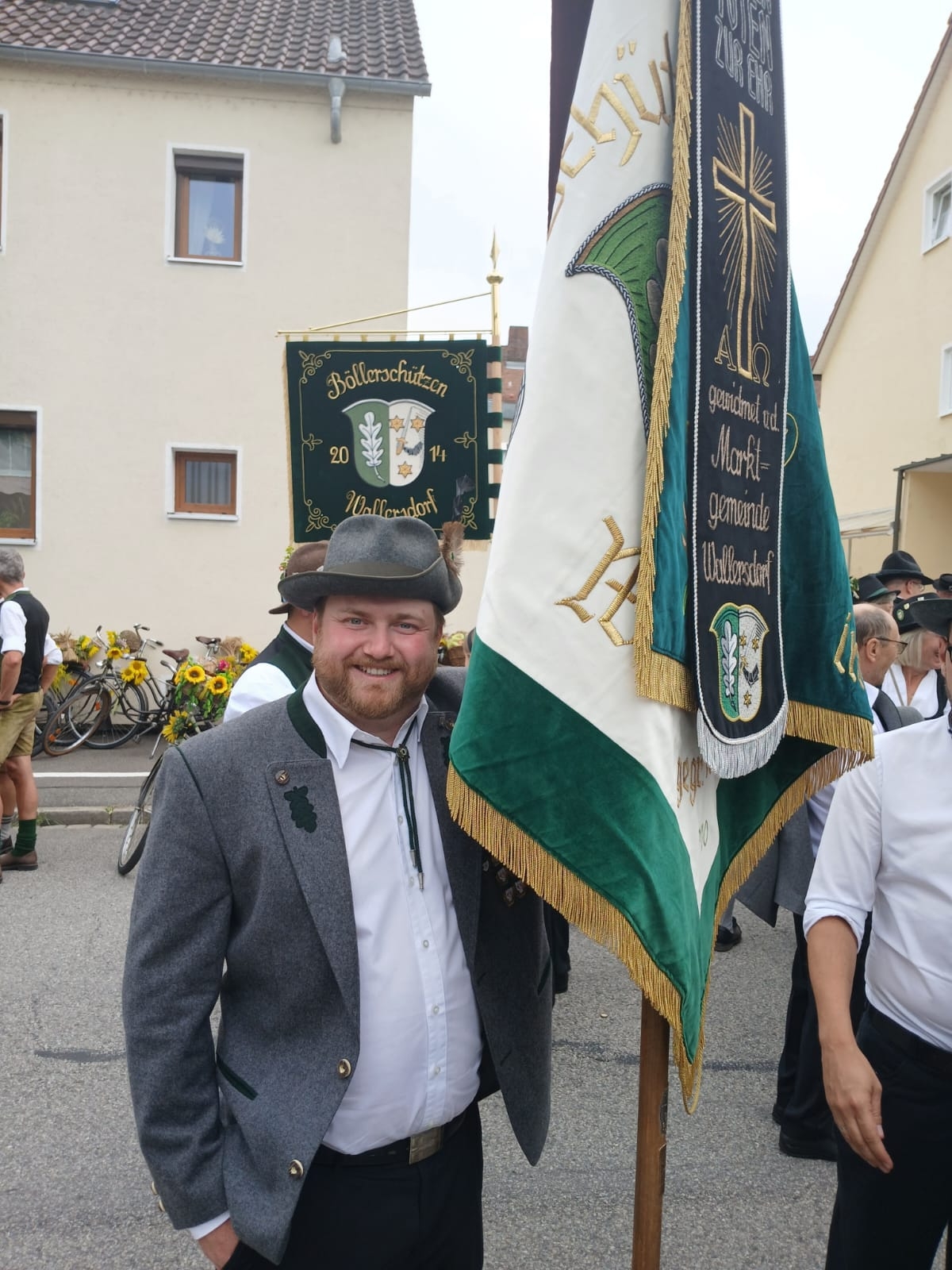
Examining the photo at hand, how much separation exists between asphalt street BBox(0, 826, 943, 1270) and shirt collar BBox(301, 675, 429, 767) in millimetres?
1991

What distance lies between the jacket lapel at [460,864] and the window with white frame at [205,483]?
1128 cm

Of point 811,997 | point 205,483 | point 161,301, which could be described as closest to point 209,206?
point 161,301

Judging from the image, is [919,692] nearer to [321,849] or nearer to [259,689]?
[259,689]

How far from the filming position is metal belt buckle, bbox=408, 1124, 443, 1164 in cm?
183

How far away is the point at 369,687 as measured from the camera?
1.82 meters

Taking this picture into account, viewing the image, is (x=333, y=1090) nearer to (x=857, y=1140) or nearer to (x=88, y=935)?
(x=857, y=1140)

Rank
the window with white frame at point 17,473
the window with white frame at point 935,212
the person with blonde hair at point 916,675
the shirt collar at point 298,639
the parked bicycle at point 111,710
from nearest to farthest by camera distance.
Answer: the shirt collar at point 298,639 < the person with blonde hair at point 916,675 < the parked bicycle at point 111,710 < the window with white frame at point 17,473 < the window with white frame at point 935,212

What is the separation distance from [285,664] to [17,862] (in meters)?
4.24

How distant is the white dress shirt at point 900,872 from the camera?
205cm

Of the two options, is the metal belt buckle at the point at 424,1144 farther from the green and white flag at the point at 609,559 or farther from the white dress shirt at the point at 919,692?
the white dress shirt at the point at 919,692

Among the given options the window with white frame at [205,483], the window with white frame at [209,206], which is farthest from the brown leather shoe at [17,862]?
the window with white frame at [209,206]

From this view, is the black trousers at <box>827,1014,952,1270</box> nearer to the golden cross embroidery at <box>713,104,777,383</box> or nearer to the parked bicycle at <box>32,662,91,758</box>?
the golden cross embroidery at <box>713,104,777,383</box>

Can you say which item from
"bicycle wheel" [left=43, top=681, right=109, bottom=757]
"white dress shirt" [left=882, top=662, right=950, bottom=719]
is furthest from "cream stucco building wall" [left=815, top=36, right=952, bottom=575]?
"bicycle wheel" [left=43, top=681, right=109, bottom=757]

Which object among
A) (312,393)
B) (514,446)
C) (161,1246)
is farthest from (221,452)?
(514,446)
